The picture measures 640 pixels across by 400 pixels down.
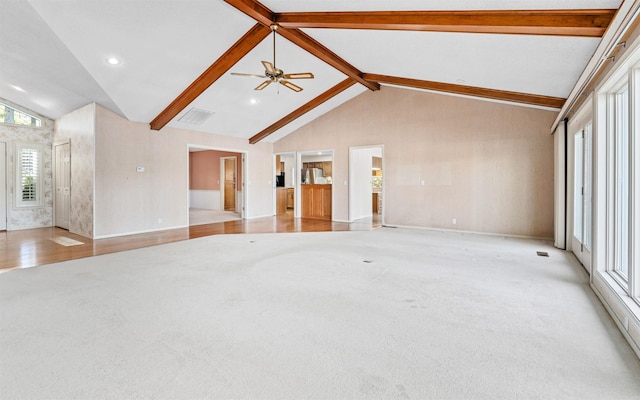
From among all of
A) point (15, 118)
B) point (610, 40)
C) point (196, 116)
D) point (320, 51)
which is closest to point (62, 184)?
point (15, 118)

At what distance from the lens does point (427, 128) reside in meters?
7.40

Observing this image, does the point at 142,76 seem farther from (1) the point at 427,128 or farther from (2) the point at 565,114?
(2) the point at 565,114

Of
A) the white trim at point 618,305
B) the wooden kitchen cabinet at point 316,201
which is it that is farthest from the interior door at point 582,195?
the wooden kitchen cabinet at point 316,201

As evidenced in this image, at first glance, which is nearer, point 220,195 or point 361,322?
point 361,322

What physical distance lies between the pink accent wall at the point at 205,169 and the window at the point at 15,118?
5.36 m

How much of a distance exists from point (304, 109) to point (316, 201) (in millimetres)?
2783

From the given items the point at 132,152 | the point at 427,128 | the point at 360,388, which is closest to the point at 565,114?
the point at 427,128

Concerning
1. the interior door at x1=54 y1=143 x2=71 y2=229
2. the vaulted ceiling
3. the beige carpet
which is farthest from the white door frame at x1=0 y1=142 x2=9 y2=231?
the beige carpet

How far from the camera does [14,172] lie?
24.4ft

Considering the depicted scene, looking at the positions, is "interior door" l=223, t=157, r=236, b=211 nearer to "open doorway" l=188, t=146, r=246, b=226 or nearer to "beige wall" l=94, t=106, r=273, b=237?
"open doorway" l=188, t=146, r=246, b=226

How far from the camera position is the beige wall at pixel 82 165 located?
6250 mm

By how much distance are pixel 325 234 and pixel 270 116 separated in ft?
12.1

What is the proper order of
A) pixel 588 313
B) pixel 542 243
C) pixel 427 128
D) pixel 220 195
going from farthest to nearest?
pixel 220 195 → pixel 427 128 → pixel 542 243 → pixel 588 313

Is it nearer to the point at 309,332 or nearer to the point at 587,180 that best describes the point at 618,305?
the point at 309,332
